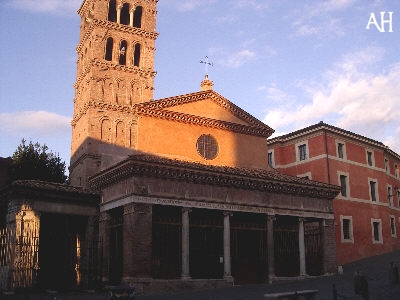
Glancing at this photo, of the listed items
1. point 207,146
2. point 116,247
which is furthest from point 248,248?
point 116,247

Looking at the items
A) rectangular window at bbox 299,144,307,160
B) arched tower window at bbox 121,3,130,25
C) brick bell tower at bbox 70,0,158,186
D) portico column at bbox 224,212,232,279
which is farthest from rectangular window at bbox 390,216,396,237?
arched tower window at bbox 121,3,130,25

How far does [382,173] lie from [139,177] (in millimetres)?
23698

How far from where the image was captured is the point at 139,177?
19.4m

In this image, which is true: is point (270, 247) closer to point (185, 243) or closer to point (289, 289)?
point (289, 289)

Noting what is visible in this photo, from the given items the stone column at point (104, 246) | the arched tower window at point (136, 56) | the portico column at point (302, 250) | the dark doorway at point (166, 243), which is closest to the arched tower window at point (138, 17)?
the arched tower window at point (136, 56)

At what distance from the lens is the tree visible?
112ft

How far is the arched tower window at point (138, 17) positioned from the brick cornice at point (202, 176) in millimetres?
12849

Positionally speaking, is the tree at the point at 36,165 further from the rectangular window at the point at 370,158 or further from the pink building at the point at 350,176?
the rectangular window at the point at 370,158

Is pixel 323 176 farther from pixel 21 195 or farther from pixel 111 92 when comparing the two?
pixel 21 195

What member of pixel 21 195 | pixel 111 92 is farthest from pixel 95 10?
pixel 21 195

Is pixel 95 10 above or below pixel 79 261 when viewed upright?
above

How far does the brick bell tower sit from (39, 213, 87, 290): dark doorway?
2728mm

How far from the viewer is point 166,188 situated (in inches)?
786

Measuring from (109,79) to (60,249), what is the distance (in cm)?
1070
